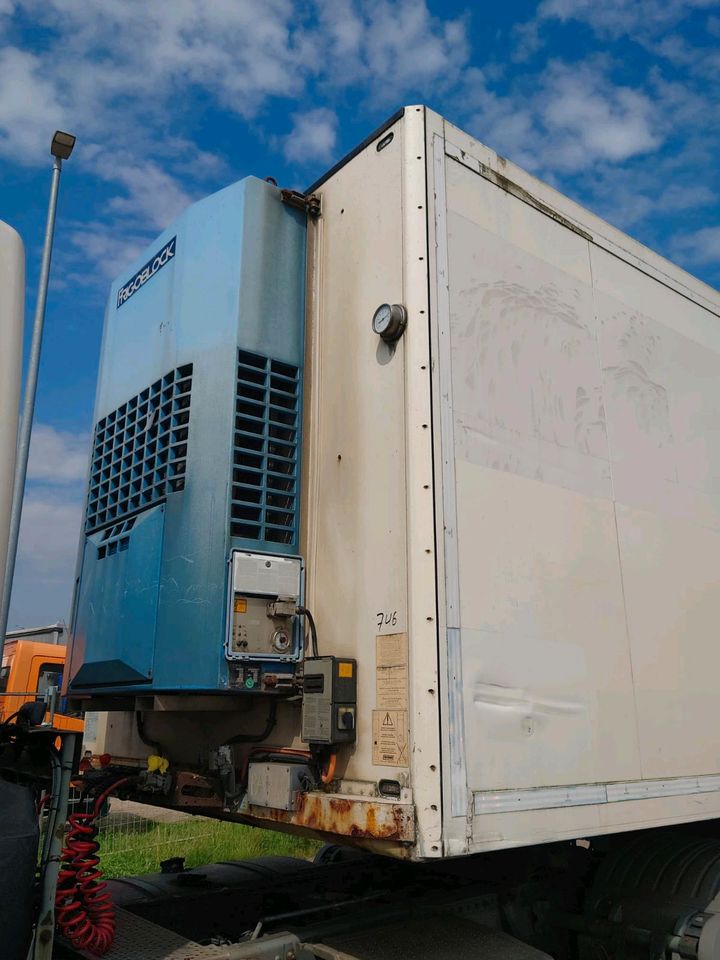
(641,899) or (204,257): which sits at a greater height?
(204,257)

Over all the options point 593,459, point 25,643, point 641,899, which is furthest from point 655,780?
point 25,643

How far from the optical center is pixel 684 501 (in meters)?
4.14

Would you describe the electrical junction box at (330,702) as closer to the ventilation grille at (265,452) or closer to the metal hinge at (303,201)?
the ventilation grille at (265,452)

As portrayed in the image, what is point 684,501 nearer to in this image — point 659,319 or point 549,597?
point 659,319

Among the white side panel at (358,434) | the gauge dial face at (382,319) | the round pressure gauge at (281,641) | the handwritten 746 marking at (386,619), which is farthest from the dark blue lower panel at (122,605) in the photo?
the gauge dial face at (382,319)

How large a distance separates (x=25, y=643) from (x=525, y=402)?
7.49 m

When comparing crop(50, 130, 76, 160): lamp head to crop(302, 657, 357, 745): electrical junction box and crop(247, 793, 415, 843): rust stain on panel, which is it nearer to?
crop(302, 657, 357, 745): electrical junction box

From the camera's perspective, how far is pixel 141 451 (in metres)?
3.81

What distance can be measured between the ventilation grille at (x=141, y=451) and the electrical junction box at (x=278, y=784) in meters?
1.21

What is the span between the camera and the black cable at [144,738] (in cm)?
379

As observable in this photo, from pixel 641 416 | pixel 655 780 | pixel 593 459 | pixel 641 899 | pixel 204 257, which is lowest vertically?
pixel 641 899

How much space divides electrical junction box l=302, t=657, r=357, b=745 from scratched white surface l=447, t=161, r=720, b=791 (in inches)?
17.0

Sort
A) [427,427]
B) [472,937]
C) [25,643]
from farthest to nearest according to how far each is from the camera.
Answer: [25,643] → [472,937] → [427,427]

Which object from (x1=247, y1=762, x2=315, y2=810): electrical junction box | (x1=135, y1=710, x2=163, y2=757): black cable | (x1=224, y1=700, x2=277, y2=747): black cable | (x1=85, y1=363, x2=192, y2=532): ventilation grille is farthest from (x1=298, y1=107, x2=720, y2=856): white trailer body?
(x1=135, y1=710, x2=163, y2=757): black cable
